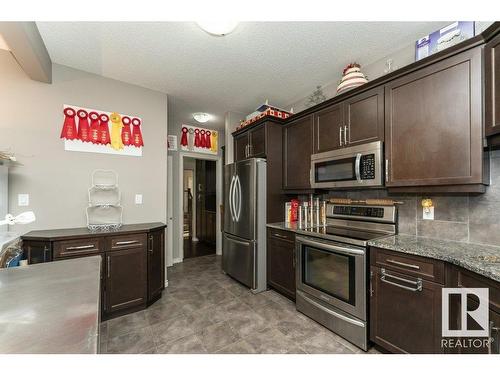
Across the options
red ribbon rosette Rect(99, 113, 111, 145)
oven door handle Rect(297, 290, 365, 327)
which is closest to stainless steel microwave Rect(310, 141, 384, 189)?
oven door handle Rect(297, 290, 365, 327)

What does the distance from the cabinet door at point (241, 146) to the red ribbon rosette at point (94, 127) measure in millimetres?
1924

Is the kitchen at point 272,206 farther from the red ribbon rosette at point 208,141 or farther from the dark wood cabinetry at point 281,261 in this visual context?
the red ribbon rosette at point 208,141

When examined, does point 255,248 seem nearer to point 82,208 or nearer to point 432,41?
point 82,208

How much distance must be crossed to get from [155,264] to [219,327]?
108cm

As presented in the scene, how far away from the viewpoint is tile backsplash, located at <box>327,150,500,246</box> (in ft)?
5.08

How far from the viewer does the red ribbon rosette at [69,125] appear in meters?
2.43

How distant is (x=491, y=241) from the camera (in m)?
1.56

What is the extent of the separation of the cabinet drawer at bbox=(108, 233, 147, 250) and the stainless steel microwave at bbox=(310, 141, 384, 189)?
2085 millimetres

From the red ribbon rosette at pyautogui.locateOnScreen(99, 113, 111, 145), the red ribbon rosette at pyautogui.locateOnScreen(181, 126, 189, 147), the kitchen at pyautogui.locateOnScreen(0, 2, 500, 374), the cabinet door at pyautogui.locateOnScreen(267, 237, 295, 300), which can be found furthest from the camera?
the red ribbon rosette at pyautogui.locateOnScreen(181, 126, 189, 147)

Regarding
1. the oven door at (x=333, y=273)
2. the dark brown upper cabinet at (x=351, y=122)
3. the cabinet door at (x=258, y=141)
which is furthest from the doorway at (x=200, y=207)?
the dark brown upper cabinet at (x=351, y=122)

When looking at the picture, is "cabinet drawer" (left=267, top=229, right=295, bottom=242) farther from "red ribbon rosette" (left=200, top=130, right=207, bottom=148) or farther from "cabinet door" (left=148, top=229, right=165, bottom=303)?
"red ribbon rosette" (left=200, top=130, right=207, bottom=148)
